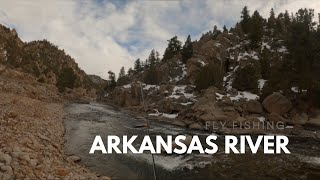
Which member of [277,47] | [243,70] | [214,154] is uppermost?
[277,47]

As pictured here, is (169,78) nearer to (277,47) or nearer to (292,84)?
(277,47)

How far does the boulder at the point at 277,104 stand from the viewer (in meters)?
53.3

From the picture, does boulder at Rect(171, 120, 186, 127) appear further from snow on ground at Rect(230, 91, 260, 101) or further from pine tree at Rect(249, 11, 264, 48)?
pine tree at Rect(249, 11, 264, 48)

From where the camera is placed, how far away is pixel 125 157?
23.8m

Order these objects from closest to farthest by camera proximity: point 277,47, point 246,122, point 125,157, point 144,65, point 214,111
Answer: point 125,157, point 246,122, point 214,111, point 277,47, point 144,65

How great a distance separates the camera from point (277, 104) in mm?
53406

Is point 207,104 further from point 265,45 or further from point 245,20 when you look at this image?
point 245,20

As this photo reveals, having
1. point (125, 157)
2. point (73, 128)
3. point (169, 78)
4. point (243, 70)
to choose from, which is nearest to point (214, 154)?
point (125, 157)

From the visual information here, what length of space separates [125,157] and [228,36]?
86980 mm

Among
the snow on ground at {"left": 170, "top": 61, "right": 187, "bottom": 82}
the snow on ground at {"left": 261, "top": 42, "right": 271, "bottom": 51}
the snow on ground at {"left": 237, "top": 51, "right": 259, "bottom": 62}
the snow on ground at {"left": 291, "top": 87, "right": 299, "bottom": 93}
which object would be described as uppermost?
the snow on ground at {"left": 261, "top": 42, "right": 271, "bottom": 51}

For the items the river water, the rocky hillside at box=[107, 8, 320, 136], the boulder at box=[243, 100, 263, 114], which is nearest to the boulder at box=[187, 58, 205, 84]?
the rocky hillside at box=[107, 8, 320, 136]

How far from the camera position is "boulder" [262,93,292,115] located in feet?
175

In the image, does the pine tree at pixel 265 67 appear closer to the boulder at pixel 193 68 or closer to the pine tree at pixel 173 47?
the boulder at pixel 193 68

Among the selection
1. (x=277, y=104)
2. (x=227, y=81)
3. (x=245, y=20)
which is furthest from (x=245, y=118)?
(x=245, y=20)
